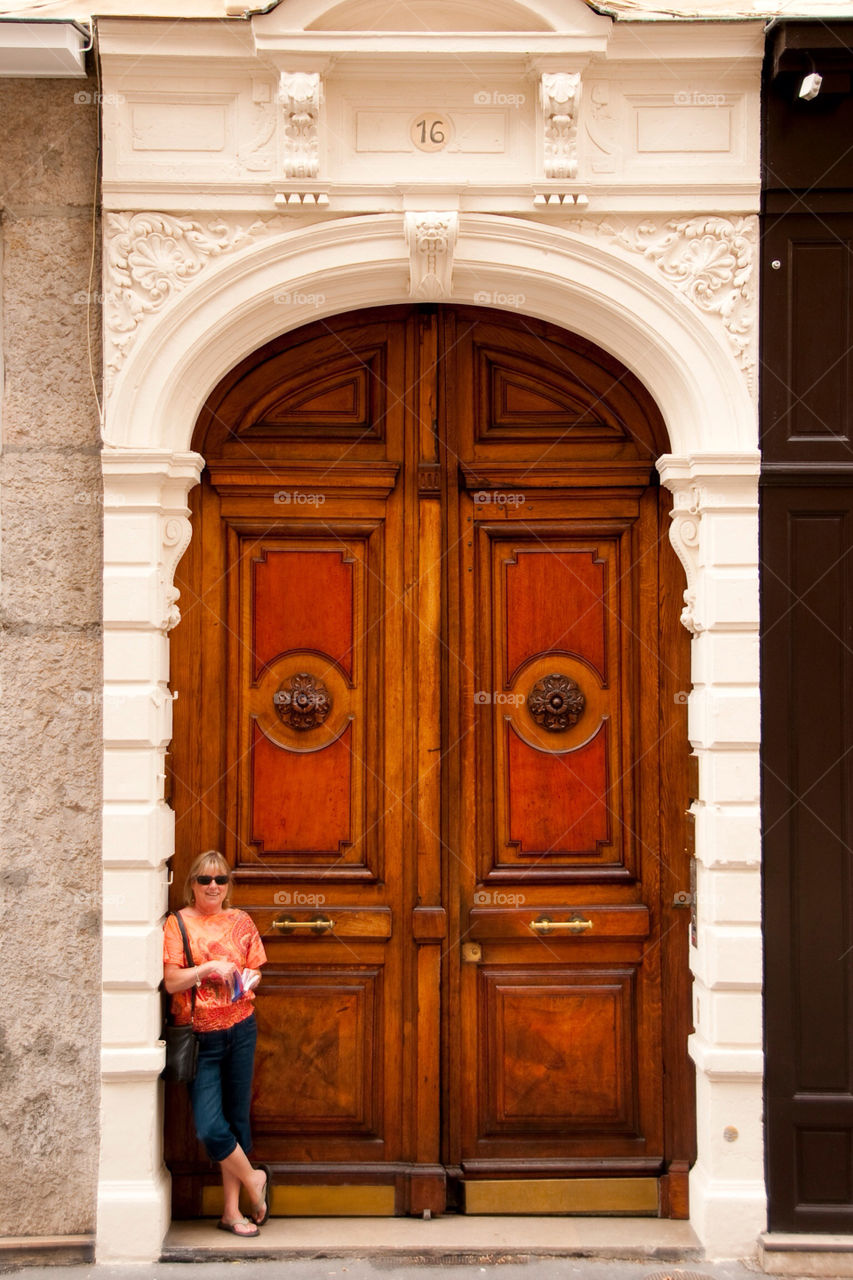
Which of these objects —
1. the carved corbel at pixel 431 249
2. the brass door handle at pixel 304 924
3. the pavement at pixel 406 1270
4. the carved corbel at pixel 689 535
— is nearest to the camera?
the pavement at pixel 406 1270

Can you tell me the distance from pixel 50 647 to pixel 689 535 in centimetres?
263

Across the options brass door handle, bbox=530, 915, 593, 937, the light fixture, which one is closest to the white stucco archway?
brass door handle, bbox=530, 915, 593, 937

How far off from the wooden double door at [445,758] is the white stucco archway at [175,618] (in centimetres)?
24

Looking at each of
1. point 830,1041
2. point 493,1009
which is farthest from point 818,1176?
point 493,1009

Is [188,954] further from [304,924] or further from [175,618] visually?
[175,618]

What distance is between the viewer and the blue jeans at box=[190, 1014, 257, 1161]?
3.87 metres

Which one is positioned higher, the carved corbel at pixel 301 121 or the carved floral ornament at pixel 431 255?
the carved corbel at pixel 301 121

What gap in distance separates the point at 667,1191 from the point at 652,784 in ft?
5.47

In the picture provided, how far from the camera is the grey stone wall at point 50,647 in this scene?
13.1 ft

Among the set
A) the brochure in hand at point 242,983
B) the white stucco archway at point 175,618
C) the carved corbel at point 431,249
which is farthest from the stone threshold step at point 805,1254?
the carved corbel at point 431,249

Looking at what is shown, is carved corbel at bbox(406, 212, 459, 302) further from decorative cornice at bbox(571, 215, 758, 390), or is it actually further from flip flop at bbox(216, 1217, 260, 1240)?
flip flop at bbox(216, 1217, 260, 1240)

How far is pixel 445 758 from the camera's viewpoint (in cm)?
430

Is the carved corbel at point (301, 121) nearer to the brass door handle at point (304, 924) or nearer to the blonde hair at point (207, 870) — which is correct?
the blonde hair at point (207, 870)

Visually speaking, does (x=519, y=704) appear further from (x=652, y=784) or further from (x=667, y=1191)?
(x=667, y=1191)
